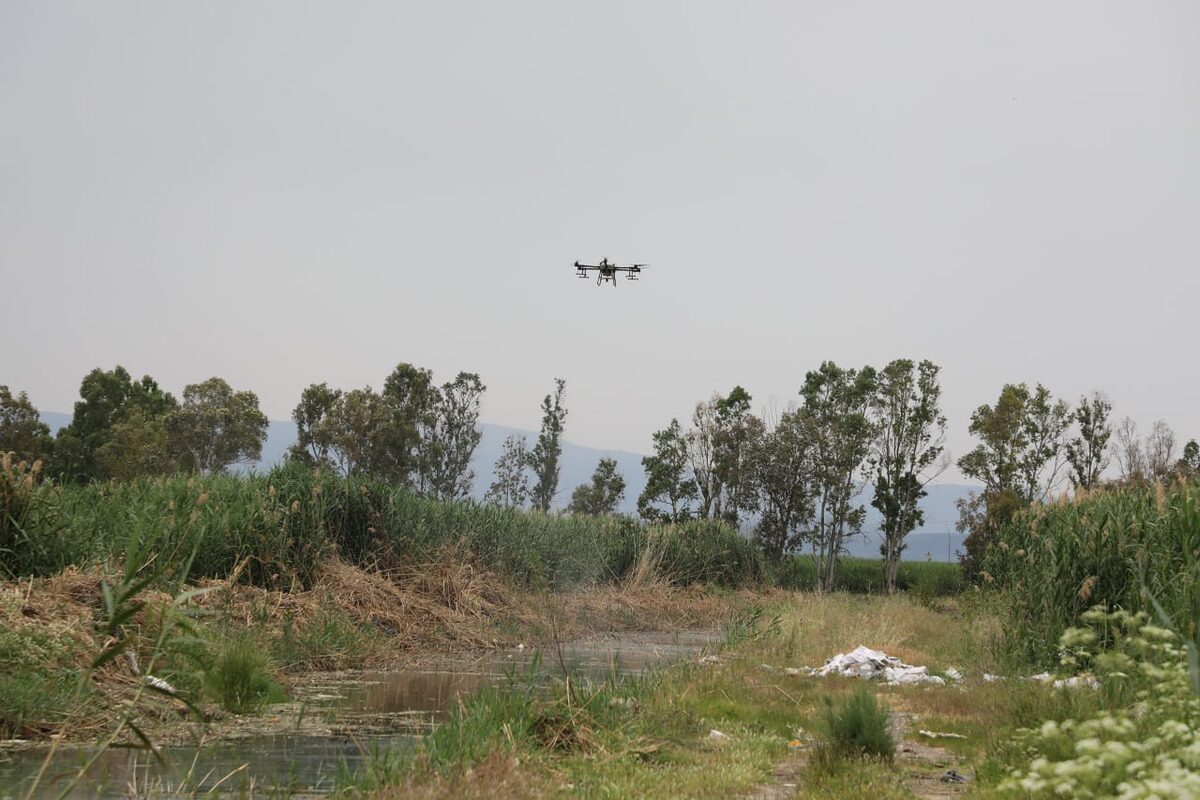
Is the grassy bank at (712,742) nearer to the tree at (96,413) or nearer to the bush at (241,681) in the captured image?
the bush at (241,681)

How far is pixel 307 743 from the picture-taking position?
8.80 m

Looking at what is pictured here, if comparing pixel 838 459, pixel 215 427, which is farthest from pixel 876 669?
pixel 215 427

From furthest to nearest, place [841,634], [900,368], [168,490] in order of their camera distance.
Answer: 1. [900,368]
2. [841,634]
3. [168,490]

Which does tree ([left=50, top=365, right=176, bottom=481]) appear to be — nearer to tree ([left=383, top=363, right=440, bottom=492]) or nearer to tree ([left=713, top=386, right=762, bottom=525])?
tree ([left=383, top=363, right=440, bottom=492])

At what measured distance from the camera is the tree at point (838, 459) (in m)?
47.1

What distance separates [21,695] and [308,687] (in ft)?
13.9

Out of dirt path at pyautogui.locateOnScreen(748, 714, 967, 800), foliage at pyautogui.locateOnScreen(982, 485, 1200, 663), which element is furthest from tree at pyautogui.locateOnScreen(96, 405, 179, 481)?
dirt path at pyautogui.locateOnScreen(748, 714, 967, 800)

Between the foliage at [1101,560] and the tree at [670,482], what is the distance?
37631mm

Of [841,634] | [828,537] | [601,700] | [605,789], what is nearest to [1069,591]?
[841,634]

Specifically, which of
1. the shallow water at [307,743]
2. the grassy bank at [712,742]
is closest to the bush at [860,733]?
the grassy bank at [712,742]

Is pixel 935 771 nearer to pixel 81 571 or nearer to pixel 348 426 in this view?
pixel 81 571

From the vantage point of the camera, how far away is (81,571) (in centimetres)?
1230

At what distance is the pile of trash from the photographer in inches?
512

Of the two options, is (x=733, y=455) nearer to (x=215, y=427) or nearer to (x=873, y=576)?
(x=873, y=576)
